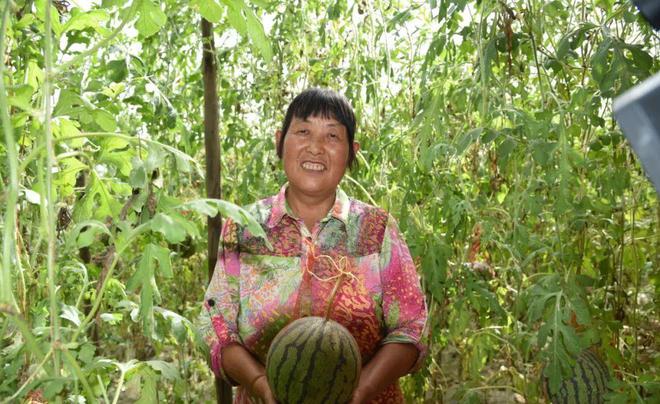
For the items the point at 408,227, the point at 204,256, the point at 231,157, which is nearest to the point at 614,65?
the point at 408,227

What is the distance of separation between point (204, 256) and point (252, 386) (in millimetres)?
2204

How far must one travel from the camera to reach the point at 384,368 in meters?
2.17

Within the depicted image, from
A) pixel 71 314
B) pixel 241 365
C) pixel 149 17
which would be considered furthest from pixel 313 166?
pixel 149 17

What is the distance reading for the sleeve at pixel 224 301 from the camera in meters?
2.25

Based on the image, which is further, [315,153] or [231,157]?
[231,157]

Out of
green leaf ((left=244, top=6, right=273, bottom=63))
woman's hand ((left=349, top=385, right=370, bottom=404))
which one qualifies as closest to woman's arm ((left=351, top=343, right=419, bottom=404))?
woman's hand ((left=349, top=385, right=370, bottom=404))

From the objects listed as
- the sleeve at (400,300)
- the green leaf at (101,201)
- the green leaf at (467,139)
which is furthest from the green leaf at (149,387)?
the green leaf at (467,139)

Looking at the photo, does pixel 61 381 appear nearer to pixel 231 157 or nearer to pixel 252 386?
pixel 252 386

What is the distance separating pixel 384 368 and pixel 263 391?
33 cm

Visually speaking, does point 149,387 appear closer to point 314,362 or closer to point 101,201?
point 101,201

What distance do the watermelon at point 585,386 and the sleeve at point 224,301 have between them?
114 cm

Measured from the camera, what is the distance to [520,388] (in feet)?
11.4

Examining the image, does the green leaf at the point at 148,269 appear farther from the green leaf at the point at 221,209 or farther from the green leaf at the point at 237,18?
the green leaf at the point at 237,18

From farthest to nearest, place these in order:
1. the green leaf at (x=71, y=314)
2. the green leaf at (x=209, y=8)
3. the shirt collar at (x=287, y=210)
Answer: the shirt collar at (x=287, y=210), the green leaf at (x=71, y=314), the green leaf at (x=209, y=8)
